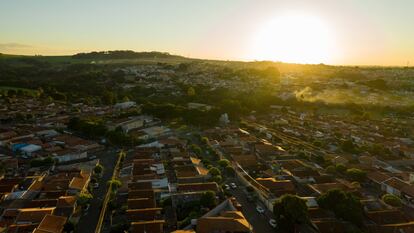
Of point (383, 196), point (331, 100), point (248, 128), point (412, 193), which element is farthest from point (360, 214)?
point (331, 100)

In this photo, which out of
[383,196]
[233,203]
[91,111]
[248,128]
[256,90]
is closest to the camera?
[233,203]

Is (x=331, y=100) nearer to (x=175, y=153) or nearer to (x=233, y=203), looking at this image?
(x=175, y=153)

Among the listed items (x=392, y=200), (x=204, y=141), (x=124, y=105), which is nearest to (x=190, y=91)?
(x=124, y=105)

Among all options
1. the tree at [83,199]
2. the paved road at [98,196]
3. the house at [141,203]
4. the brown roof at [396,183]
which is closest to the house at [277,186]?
the brown roof at [396,183]

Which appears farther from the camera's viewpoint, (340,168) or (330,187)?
(340,168)

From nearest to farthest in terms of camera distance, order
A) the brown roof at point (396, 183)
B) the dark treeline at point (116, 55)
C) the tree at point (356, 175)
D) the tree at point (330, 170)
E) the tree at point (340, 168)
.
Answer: the brown roof at point (396, 183), the tree at point (356, 175), the tree at point (340, 168), the tree at point (330, 170), the dark treeline at point (116, 55)

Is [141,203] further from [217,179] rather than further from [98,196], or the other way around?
[217,179]

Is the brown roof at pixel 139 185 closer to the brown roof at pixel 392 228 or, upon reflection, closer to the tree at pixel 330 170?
the brown roof at pixel 392 228
